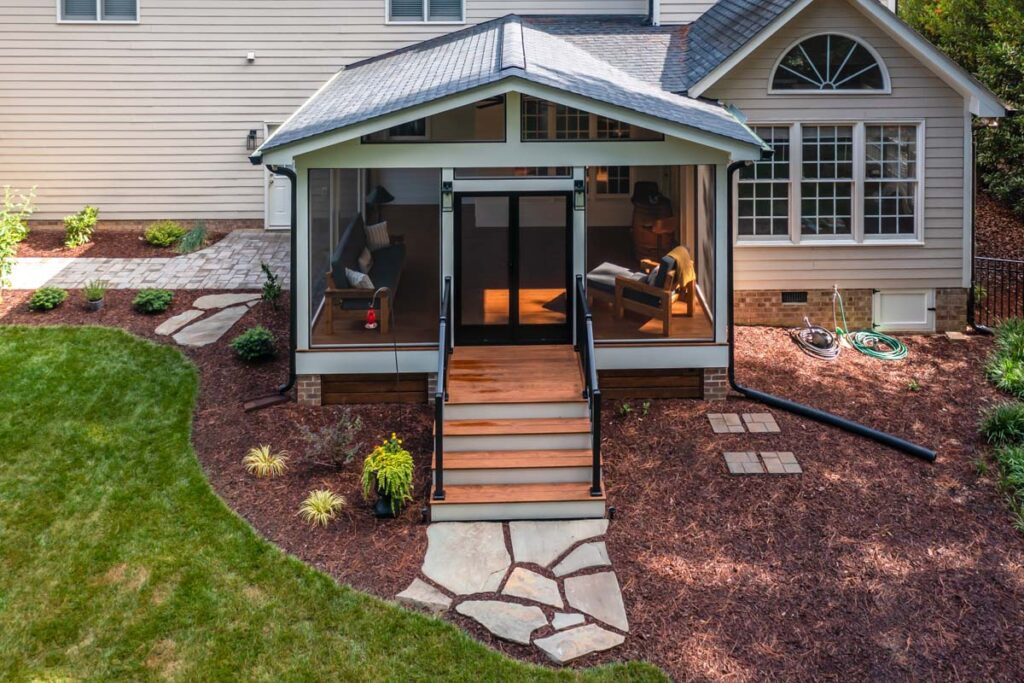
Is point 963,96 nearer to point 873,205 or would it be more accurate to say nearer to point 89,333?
point 873,205

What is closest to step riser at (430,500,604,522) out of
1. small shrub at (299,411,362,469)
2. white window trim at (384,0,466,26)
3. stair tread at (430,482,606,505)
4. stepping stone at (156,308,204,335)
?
stair tread at (430,482,606,505)

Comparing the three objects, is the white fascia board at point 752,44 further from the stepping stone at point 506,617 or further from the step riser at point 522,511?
the stepping stone at point 506,617

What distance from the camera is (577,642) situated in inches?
237

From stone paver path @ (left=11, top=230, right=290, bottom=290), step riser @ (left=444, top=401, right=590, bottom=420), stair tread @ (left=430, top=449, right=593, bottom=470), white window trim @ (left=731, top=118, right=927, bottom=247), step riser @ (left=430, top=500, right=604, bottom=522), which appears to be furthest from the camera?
stone paver path @ (left=11, top=230, right=290, bottom=290)

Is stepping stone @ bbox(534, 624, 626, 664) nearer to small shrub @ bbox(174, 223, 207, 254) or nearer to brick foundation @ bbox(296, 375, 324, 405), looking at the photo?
brick foundation @ bbox(296, 375, 324, 405)

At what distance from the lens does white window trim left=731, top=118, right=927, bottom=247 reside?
11.9 m

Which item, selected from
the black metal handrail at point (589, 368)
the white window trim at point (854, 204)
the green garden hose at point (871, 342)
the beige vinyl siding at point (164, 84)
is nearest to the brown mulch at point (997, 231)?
the white window trim at point (854, 204)

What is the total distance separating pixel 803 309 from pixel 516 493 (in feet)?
21.3

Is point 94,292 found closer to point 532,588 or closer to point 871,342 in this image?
point 532,588

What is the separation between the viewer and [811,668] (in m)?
5.81

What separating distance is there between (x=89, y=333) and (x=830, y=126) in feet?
33.6

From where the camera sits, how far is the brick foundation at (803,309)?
40.3 ft

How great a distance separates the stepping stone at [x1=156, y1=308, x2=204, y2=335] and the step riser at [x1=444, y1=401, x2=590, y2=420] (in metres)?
4.80

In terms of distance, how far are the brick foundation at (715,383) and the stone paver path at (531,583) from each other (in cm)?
286
